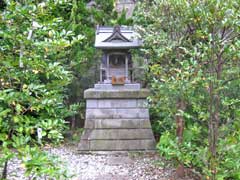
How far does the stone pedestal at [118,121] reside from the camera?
4.87 m

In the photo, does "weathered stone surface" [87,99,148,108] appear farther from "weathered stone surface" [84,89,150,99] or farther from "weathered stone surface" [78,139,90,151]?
"weathered stone surface" [78,139,90,151]

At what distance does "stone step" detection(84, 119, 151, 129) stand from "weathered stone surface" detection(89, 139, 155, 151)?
25cm

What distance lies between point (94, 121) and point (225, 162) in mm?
Answer: 2741

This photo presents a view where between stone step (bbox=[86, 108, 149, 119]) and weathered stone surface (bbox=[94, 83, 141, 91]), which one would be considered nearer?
stone step (bbox=[86, 108, 149, 119])

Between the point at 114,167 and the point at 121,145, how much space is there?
908mm

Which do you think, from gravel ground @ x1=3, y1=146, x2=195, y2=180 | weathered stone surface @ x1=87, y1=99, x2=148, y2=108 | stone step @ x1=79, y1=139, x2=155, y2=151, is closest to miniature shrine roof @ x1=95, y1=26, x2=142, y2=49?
weathered stone surface @ x1=87, y1=99, x2=148, y2=108

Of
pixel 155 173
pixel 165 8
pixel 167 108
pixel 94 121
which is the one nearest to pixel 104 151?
pixel 94 121

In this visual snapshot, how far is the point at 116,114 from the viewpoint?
16.4 ft

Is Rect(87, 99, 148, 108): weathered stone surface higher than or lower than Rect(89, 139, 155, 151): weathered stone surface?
higher

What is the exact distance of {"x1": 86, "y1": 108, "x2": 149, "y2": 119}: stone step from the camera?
4.99 meters

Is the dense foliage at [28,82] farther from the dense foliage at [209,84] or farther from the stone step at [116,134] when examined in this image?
the stone step at [116,134]

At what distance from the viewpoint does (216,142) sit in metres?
2.52

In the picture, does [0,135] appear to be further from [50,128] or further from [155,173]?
[155,173]

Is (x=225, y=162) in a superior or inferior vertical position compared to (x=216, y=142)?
inferior
